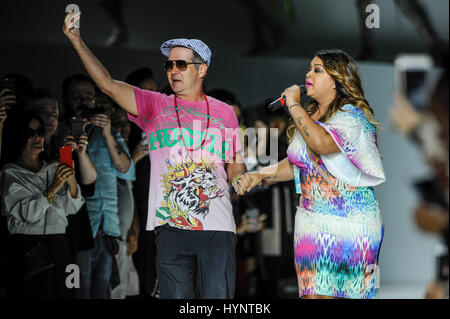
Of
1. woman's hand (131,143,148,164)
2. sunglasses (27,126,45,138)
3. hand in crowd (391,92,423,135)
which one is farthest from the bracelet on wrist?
hand in crowd (391,92,423,135)

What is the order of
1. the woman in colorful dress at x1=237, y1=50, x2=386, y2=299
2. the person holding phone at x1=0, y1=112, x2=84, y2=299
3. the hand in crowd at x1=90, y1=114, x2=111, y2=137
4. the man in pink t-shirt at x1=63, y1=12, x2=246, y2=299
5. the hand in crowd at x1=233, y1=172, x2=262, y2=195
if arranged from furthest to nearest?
1. the hand in crowd at x1=90, y1=114, x2=111, y2=137
2. the person holding phone at x1=0, y1=112, x2=84, y2=299
3. the hand in crowd at x1=233, y1=172, x2=262, y2=195
4. the man in pink t-shirt at x1=63, y1=12, x2=246, y2=299
5. the woman in colorful dress at x1=237, y1=50, x2=386, y2=299

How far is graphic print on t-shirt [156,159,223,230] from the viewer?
3.89m

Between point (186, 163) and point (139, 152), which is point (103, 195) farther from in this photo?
point (186, 163)

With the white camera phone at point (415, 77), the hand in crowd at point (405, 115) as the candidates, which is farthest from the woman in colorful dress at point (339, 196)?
the white camera phone at point (415, 77)

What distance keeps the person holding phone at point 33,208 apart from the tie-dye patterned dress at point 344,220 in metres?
1.73

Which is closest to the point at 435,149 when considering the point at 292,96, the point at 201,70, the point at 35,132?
the point at 292,96

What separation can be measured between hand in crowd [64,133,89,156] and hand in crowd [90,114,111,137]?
0.48ft

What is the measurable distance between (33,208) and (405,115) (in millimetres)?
2521

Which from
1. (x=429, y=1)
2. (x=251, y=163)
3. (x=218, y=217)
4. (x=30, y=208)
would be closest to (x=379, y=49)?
(x=429, y=1)

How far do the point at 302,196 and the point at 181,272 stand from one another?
776 millimetres

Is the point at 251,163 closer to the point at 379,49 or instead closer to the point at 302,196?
the point at 379,49

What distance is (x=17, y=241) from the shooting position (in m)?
4.59

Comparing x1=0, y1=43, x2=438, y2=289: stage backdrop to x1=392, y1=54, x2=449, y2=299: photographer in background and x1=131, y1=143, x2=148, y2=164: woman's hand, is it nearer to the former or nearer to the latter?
x1=392, y1=54, x2=449, y2=299: photographer in background

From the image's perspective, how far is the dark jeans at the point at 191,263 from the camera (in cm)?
382
